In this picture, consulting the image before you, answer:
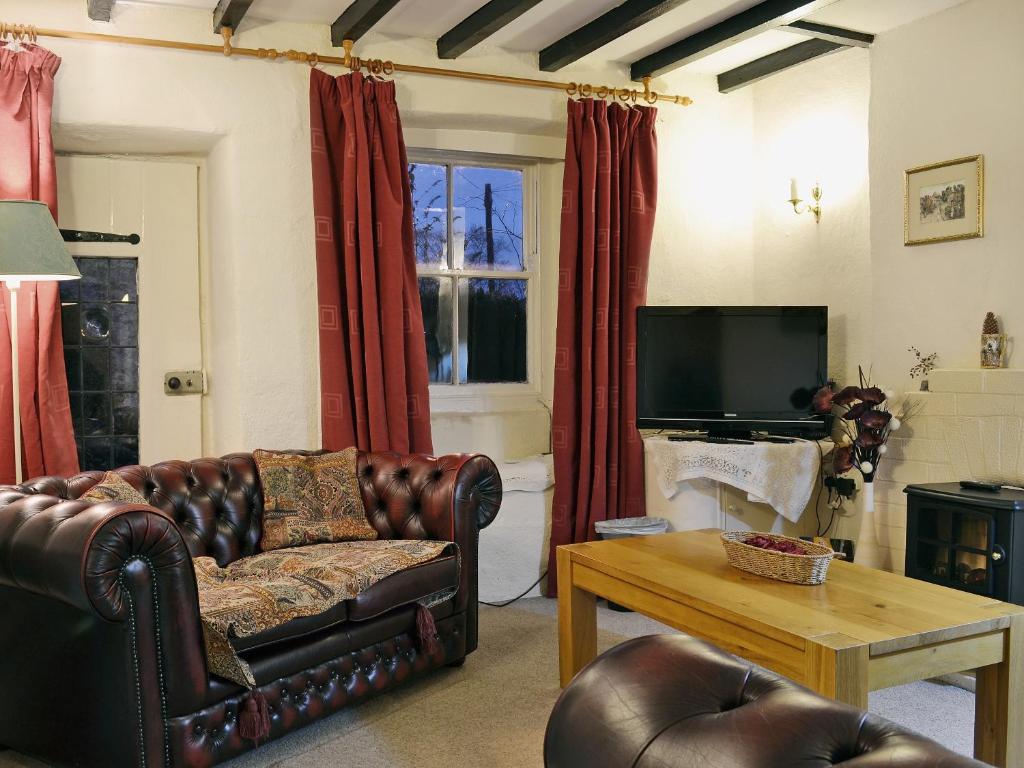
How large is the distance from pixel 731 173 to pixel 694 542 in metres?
2.46

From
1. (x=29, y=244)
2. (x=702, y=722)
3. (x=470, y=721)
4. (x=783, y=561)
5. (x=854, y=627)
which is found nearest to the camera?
(x=702, y=722)

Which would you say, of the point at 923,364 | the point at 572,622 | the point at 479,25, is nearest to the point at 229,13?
the point at 479,25

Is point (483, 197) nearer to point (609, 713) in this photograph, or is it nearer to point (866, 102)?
point (866, 102)

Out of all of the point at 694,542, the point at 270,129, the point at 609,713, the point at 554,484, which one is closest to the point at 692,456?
the point at 554,484

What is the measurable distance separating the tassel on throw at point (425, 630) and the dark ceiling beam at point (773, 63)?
3.02 meters

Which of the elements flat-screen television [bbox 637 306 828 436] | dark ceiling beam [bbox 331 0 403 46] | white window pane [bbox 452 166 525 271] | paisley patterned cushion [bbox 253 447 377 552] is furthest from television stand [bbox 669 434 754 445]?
dark ceiling beam [bbox 331 0 403 46]

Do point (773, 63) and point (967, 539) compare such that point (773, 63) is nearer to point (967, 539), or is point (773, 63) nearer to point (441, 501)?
point (967, 539)

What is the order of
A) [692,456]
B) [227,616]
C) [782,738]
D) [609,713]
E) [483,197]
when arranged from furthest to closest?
[483,197]
[692,456]
[227,616]
[609,713]
[782,738]

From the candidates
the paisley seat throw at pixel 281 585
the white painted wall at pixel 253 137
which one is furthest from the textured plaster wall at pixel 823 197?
the paisley seat throw at pixel 281 585

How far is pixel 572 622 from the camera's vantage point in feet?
10.7

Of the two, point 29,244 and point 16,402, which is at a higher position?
point 29,244

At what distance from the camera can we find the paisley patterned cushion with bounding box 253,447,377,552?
346 centimetres

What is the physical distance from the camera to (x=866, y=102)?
4.44 m

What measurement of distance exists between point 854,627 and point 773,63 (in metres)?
3.18
